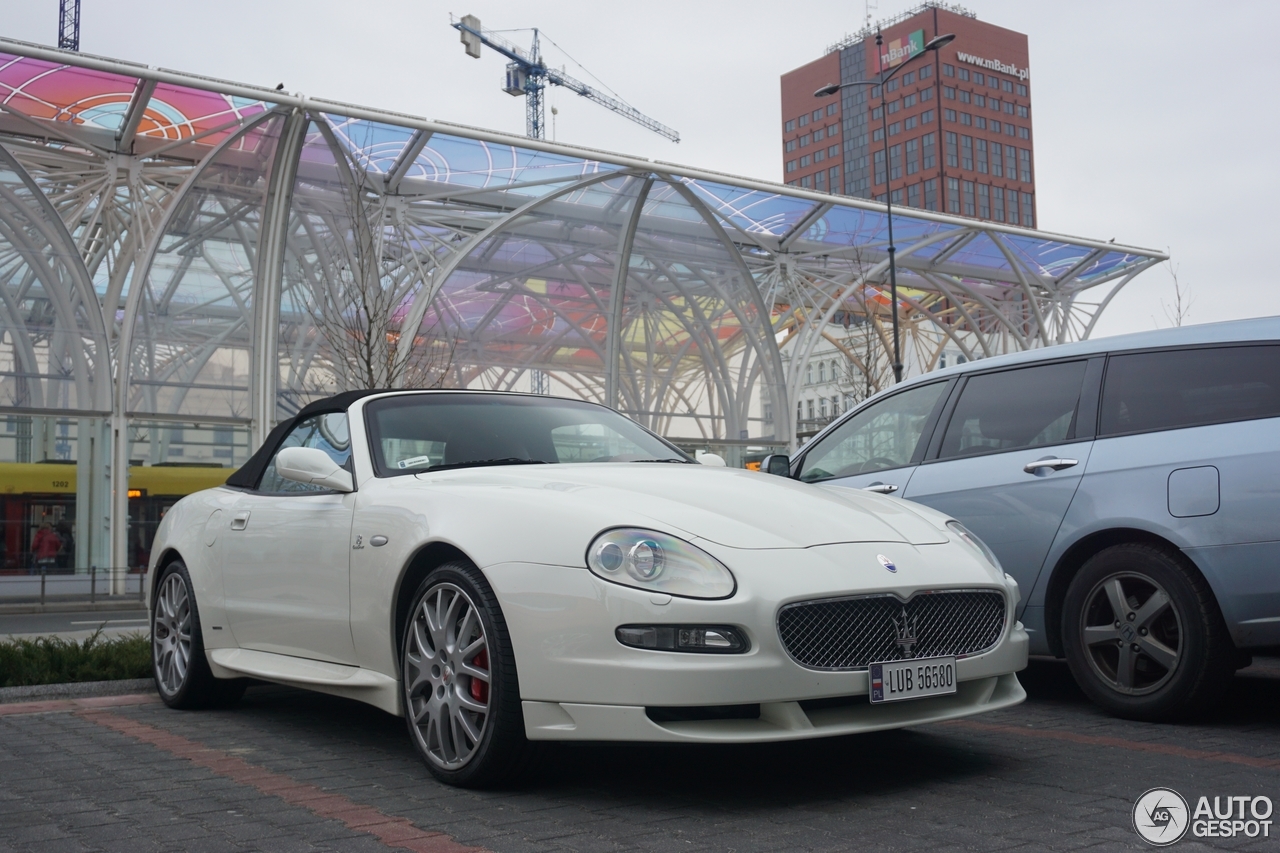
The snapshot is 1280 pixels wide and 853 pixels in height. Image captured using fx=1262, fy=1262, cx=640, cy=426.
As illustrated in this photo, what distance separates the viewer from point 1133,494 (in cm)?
550

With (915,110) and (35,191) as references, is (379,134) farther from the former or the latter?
(915,110)

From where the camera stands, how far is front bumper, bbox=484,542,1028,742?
12.3 feet

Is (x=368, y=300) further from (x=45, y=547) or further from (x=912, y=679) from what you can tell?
(x=912, y=679)

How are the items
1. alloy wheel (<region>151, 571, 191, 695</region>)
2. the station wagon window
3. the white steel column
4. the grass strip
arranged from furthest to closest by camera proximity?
the white steel column
the grass strip
alloy wheel (<region>151, 571, 191, 695</region>)
the station wagon window

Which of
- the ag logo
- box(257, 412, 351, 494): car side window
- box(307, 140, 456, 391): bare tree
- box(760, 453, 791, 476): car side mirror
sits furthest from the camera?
box(307, 140, 456, 391): bare tree

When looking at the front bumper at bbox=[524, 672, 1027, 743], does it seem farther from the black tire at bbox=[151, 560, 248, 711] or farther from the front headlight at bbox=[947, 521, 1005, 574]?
the black tire at bbox=[151, 560, 248, 711]

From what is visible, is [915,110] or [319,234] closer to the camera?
[319,234]

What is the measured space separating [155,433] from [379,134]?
265 inches

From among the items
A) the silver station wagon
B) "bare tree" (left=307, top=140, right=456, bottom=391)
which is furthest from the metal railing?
the silver station wagon

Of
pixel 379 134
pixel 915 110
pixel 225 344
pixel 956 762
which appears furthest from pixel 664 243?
pixel 915 110

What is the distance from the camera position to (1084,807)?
3.75 metres

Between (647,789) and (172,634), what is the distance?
3426mm

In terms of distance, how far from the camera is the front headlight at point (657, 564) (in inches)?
152
